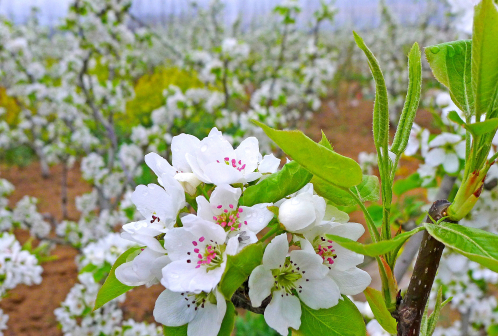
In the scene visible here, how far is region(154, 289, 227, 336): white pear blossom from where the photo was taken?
59cm

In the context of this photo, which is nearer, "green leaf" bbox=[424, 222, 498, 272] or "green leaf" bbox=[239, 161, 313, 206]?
"green leaf" bbox=[424, 222, 498, 272]

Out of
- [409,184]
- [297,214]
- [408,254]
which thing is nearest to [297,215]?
[297,214]

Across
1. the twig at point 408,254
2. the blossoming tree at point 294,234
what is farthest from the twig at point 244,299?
the twig at point 408,254

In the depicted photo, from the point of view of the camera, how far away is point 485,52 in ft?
1.58

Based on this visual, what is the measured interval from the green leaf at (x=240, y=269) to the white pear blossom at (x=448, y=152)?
1.01 meters

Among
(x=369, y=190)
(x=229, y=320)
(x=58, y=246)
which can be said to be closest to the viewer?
(x=229, y=320)

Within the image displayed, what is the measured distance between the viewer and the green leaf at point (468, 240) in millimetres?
460

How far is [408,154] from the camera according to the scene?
150 centimetres

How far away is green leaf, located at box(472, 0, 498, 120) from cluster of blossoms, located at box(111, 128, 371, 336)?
266 millimetres

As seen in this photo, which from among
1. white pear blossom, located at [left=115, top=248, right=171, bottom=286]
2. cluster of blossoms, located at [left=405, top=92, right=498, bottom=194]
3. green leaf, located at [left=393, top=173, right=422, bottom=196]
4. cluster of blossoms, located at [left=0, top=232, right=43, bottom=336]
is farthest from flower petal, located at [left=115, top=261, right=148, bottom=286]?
cluster of blossoms, located at [left=0, top=232, right=43, bottom=336]

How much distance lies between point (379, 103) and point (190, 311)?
42 centimetres

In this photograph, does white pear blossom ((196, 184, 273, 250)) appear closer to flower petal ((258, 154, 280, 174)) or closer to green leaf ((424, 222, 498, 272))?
flower petal ((258, 154, 280, 174))

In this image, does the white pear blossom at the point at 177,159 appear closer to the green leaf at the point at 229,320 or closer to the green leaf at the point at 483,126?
the green leaf at the point at 229,320

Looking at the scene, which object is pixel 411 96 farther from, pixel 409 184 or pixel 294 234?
pixel 409 184
